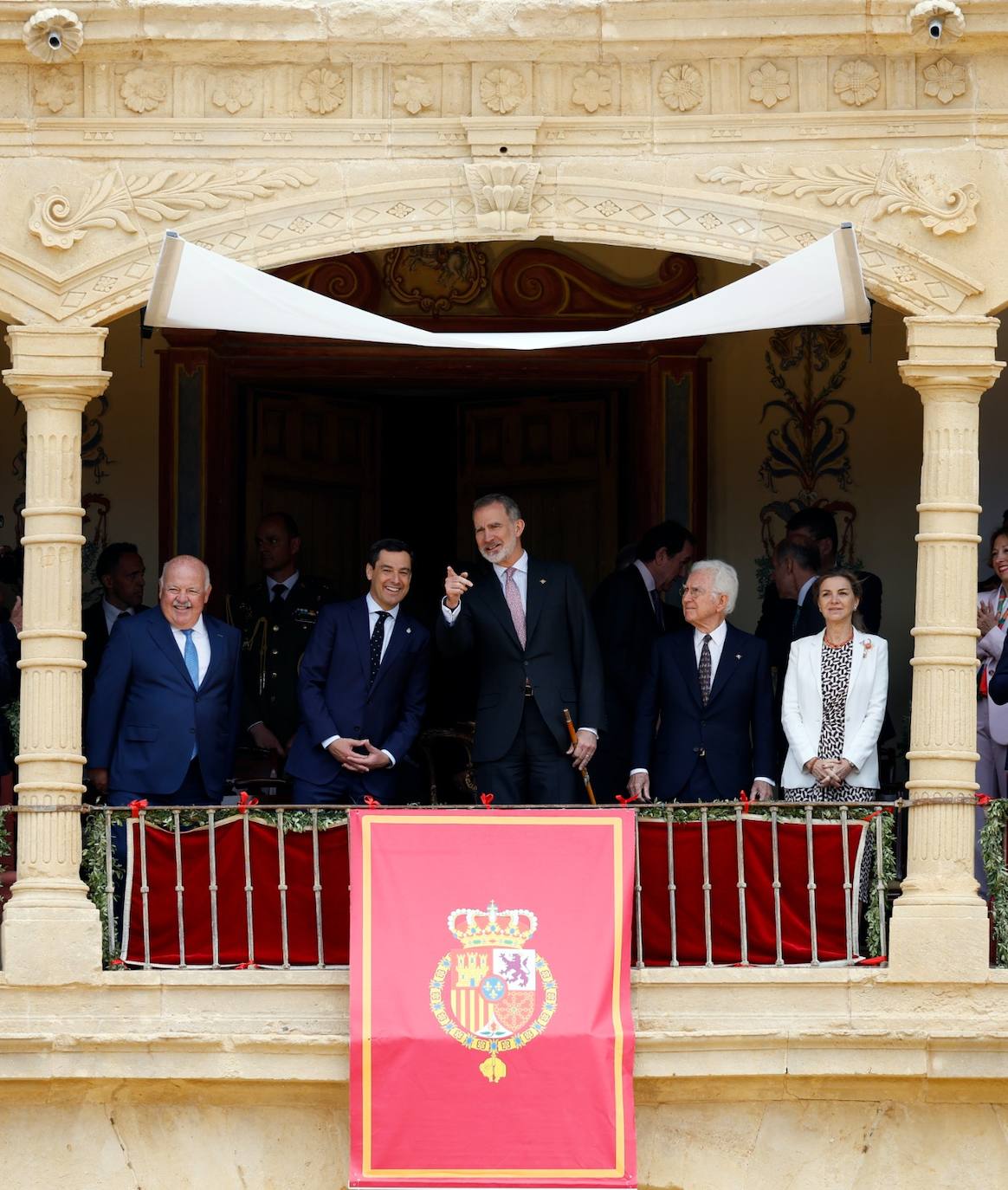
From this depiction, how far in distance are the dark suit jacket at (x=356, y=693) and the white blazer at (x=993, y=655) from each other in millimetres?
2461

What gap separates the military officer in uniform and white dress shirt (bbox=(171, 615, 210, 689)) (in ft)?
4.10

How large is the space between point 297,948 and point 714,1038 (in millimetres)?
1762

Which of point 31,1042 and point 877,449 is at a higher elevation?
point 877,449

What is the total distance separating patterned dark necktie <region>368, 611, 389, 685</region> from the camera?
11.7 metres

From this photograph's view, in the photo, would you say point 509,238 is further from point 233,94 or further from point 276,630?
point 276,630

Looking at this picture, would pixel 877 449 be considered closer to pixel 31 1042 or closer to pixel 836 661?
pixel 836 661

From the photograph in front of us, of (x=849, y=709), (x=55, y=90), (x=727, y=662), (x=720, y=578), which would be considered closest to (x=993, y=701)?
(x=849, y=709)

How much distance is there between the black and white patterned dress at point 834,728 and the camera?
11.3 metres

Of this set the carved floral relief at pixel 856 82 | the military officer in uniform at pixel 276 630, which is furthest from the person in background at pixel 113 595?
the carved floral relief at pixel 856 82

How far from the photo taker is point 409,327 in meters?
11.1

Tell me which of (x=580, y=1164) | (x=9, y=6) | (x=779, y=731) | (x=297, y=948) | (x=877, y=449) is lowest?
(x=580, y=1164)

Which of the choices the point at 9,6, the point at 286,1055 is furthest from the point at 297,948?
the point at 9,6

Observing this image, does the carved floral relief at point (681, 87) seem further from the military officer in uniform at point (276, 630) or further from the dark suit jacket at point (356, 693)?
the military officer in uniform at point (276, 630)

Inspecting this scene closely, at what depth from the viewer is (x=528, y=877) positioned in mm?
10938
